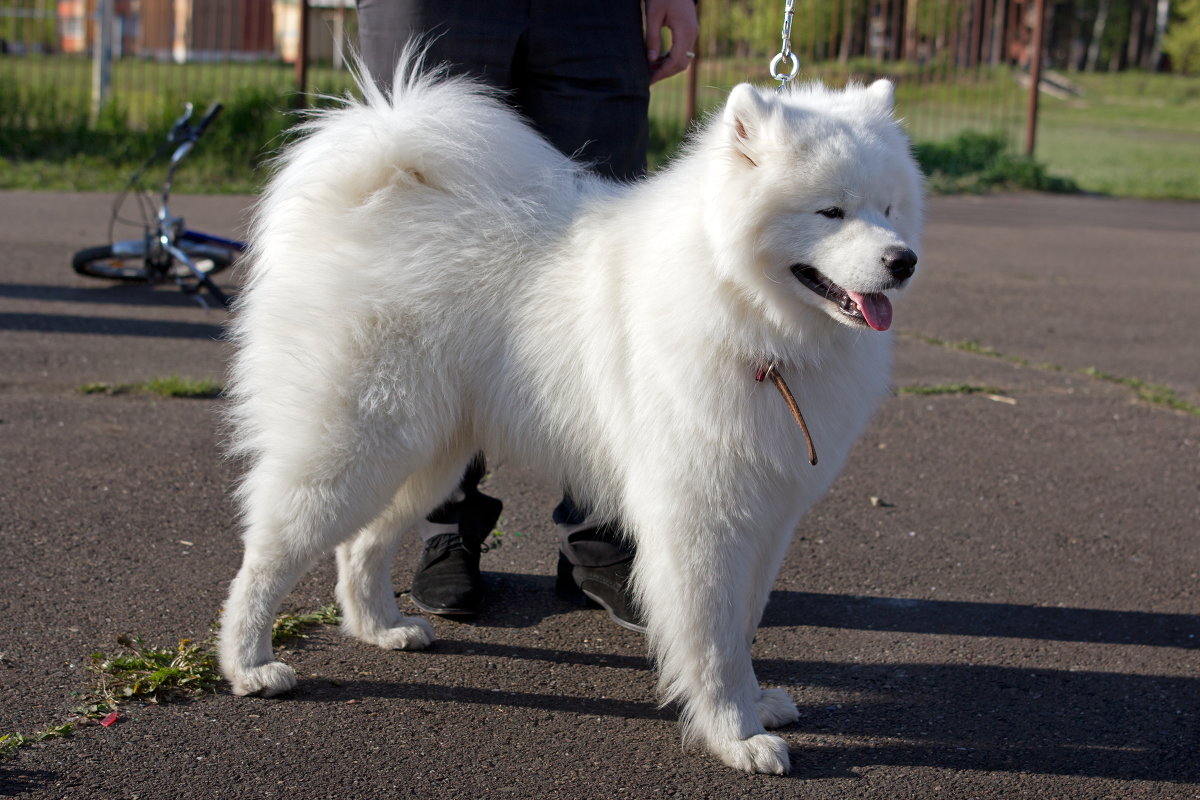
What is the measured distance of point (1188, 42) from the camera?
4984 cm

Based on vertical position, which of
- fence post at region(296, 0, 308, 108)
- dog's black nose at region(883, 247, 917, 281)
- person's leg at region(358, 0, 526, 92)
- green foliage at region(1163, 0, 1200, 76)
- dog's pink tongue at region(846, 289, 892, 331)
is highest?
green foliage at region(1163, 0, 1200, 76)

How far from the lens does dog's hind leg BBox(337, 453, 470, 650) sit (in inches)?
132

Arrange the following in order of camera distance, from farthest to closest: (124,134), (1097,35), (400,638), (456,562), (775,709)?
(1097,35) → (124,134) → (456,562) → (400,638) → (775,709)

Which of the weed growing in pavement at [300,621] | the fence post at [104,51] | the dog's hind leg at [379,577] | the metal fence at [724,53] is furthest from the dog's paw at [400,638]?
the fence post at [104,51]

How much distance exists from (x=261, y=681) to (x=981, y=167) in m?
13.3

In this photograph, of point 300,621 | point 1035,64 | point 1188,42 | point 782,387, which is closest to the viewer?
point 782,387

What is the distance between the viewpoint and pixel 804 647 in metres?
3.50

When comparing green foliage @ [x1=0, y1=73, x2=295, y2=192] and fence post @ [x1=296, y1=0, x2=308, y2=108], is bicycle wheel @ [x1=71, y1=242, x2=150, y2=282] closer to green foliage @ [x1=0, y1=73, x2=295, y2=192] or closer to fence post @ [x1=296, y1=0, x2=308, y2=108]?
green foliage @ [x1=0, y1=73, x2=295, y2=192]

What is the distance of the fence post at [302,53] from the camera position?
11.8 metres

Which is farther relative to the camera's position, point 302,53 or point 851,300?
point 302,53

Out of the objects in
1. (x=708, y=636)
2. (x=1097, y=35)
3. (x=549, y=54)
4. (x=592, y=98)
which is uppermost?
(x=1097, y=35)

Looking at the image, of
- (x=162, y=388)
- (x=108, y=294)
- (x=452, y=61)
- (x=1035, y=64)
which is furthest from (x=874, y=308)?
(x=1035, y=64)

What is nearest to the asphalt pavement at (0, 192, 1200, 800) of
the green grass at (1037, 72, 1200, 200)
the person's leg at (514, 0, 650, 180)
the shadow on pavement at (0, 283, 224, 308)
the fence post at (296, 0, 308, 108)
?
the shadow on pavement at (0, 283, 224, 308)

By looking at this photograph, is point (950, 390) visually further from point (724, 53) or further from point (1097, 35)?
point (1097, 35)
